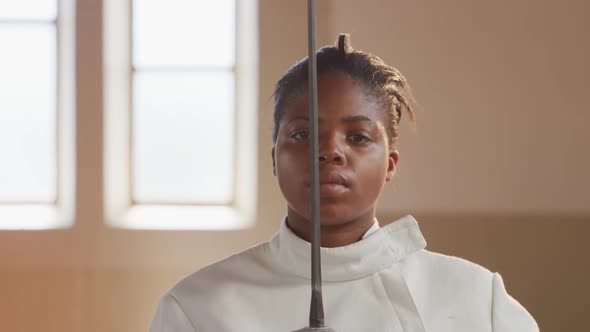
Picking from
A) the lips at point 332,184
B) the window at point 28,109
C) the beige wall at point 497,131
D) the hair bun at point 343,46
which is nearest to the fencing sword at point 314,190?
the lips at point 332,184

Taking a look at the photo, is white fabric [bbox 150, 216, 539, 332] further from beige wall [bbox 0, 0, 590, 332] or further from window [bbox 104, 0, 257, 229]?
window [bbox 104, 0, 257, 229]

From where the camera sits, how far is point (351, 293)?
0.82 m

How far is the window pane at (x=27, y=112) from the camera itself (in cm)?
258

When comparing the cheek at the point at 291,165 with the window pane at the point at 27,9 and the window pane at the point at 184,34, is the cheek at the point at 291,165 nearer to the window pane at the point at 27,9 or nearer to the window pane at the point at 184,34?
the window pane at the point at 184,34

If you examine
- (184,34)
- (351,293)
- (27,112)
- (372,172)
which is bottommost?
(351,293)

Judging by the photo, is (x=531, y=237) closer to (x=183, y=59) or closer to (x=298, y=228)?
(x=183, y=59)

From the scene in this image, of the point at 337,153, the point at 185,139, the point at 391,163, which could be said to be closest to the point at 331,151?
the point at 337,153

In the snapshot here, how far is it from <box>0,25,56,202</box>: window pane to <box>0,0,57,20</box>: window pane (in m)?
0.03

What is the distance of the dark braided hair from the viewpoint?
0.85 m

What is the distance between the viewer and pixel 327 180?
0.76 metres

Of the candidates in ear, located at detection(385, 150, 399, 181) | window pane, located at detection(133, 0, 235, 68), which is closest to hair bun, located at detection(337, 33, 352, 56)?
ear, located at detection(385, 150, 399, 181)

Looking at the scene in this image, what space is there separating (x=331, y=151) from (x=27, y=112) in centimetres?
199

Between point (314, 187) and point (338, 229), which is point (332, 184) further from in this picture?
point (314, 187)

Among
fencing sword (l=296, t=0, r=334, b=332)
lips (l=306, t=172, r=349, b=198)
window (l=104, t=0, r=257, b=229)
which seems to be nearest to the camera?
fencing sword (l=296, t=0, r=334, b=332)
